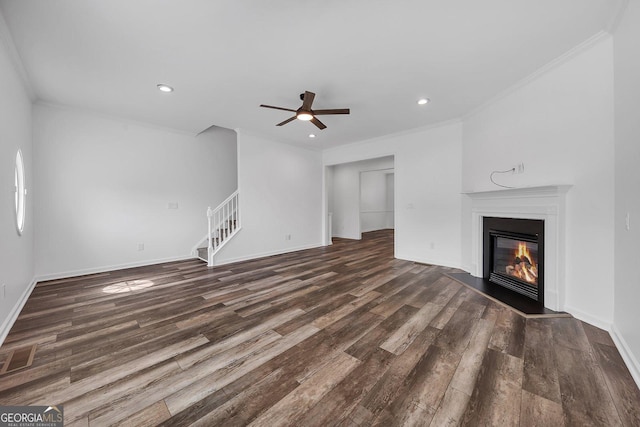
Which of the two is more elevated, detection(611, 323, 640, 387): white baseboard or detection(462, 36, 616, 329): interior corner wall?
detection(462, 36, 616, 329): interior corner wall

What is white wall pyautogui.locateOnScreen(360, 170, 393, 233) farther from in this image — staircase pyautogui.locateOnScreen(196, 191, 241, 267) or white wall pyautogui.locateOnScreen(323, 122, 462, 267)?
staircase pyautogui.locateOnScreen(196, 191, 241, 267)

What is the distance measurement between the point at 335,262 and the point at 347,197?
12.6 ft

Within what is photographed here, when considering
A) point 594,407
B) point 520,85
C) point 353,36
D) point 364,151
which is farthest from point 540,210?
point 364,151

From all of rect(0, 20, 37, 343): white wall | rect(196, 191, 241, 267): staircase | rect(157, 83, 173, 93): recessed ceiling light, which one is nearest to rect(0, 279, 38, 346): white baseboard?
rect(0, 20, 37, 343): white wall

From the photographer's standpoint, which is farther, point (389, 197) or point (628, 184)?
point (389, 197)

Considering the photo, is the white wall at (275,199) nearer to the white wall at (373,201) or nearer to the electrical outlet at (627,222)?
the white wall at (373,201)

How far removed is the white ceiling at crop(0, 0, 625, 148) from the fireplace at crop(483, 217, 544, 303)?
6.03ft

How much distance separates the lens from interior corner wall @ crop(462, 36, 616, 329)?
231 centimetres

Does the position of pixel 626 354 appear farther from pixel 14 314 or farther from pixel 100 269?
pixel 100 269

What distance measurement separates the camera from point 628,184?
1.94 metres

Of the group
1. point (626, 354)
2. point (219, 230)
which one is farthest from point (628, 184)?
point (219, 230)

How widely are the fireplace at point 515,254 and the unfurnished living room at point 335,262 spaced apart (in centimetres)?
3

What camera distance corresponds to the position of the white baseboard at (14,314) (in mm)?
2238

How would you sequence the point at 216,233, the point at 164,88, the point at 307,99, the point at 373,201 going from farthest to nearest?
the point at 373,201, the point at 216,233, the point at 164,88, the point at 307,99
